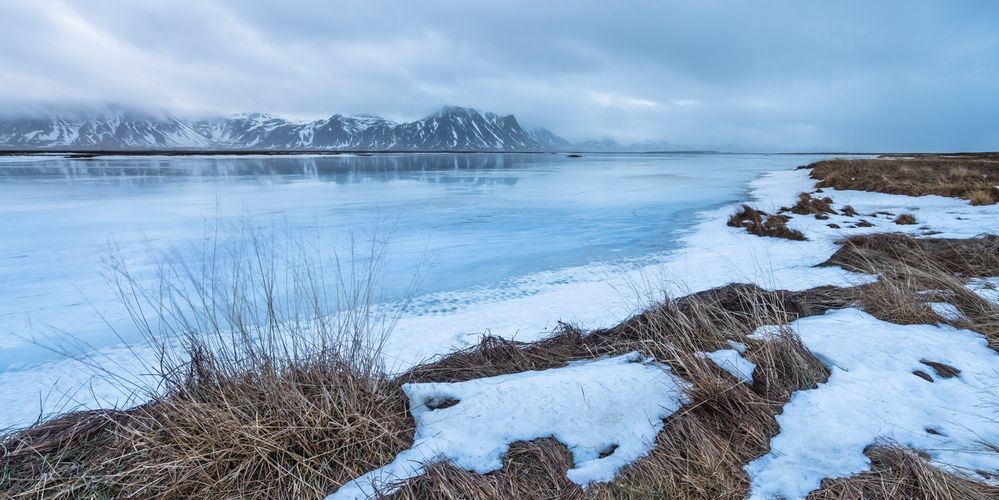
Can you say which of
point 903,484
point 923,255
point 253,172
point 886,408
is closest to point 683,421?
point 903,484

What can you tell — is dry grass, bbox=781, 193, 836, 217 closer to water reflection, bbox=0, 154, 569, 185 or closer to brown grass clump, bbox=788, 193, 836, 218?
brown grass clump, bbox=788, 193, 836, 218

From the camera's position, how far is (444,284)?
6930 millimetres

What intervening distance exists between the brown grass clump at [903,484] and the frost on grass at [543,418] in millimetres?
816

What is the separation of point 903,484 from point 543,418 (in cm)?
168

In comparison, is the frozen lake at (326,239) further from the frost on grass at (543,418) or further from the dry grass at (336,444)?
the frost on grass at (543,418)

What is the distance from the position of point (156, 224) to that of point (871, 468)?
14.5 m

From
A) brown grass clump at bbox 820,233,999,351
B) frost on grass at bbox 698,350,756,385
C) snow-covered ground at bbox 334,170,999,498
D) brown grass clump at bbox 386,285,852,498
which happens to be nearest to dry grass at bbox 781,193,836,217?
brown grass clump at bbox 820,233,999,351

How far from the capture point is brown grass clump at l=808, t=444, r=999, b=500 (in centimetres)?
188

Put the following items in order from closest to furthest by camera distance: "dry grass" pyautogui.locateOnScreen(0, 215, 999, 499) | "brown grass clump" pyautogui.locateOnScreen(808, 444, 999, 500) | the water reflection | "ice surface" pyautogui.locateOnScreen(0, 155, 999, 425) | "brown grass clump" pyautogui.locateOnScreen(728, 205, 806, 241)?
1. "brown grass clump" pyautogui.locateOnScreen(808, 444, 999, 500)
2. "dry grass" pyautogui.locateOnScreen(0, 215, 999, 499)
3. "ice surface" pyautogui.locateOnScreen(0, 155, 999, 425)
4. "brown grass clump" pyautogui.locateOnScreen(728, 205, 806, 241)
5. the water reflection

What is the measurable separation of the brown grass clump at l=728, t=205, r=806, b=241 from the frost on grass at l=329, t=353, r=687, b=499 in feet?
28.6

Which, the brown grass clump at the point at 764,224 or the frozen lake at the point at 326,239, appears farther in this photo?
the brown grass clump at the point at 764,224

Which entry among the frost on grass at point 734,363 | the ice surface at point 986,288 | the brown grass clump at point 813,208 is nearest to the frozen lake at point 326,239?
the frost on grass at point 734,363

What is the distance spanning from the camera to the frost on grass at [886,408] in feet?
6.95

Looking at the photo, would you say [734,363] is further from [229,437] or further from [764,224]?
[764,224]
